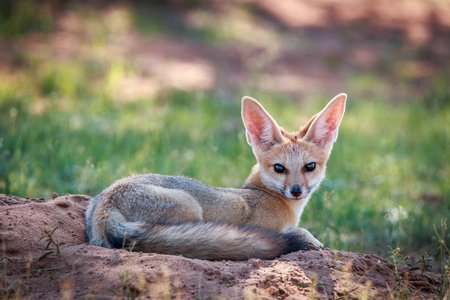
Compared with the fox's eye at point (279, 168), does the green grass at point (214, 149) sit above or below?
below

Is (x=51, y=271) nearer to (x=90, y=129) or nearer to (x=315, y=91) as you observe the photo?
(x=90, y=129)

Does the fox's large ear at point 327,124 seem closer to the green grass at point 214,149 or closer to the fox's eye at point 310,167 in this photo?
the fox's eye at point 310,167

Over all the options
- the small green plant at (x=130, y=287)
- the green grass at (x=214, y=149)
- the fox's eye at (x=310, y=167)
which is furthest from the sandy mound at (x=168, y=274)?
the green grass at (x=214, y=149)

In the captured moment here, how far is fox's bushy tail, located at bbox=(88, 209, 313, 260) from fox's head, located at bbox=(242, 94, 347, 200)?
87cm

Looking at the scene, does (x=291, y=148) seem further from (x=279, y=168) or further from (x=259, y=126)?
(x=259, y=126)

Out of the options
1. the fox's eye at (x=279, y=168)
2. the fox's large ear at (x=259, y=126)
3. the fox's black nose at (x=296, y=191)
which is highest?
the fox's large ear at (x=259, y=126)

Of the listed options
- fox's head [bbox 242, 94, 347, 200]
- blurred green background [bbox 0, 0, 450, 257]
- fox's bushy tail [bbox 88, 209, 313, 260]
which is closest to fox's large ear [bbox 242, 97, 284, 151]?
fox's head [bbox 242, 94, 347, 200]

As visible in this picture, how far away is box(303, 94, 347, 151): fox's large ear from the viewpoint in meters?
4.64

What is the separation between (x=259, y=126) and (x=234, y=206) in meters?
0.99

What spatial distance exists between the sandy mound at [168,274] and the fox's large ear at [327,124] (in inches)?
54.1

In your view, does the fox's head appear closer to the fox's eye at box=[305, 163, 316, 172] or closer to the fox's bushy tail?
the fox's eye at box=[305, 163, 316, 172]

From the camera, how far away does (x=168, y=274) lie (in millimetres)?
3105

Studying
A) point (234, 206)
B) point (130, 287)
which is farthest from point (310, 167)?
point (130, 287)

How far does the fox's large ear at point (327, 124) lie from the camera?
4641mm
